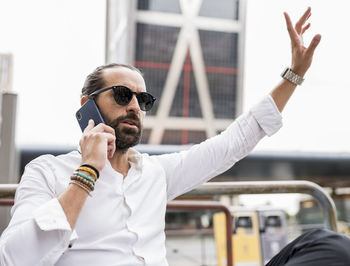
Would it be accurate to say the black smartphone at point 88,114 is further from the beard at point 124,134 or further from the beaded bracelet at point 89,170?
the beaded bracelet at point 89,170

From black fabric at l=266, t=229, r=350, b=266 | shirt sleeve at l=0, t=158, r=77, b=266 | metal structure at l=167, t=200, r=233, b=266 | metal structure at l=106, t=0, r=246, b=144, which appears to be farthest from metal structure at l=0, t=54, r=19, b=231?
metal structure at l=106, t=0, r=246, b=144

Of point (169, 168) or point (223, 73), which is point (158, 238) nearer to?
point (169, 168)

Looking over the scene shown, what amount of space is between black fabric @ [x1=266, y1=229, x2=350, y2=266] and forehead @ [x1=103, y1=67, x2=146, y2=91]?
2.61 ft

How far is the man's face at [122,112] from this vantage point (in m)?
1.38

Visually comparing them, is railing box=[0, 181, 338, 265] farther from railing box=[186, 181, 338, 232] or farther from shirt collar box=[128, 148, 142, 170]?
shirt collar box=[128, 148, 142, 170]

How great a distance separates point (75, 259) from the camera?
3.88 feet

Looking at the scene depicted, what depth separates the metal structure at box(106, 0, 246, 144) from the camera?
158ft

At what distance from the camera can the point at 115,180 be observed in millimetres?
1335

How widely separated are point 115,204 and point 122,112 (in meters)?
0.33

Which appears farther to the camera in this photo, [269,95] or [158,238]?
[269,95]

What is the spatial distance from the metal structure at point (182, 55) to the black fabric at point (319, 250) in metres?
46.5

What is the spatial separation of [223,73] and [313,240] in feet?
167

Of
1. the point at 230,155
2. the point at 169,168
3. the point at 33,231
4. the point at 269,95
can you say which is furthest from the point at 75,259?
the point at 269,95

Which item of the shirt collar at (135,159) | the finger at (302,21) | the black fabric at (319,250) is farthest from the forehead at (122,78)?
the black fabric at (319,250)
